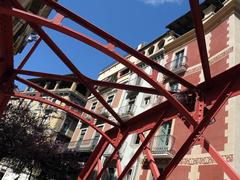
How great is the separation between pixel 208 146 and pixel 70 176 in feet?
75.3

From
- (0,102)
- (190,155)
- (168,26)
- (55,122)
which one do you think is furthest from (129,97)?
(0,102)

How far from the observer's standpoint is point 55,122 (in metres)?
39.2

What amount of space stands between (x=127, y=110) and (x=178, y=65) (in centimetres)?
646

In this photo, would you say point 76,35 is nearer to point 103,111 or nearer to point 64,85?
point 103,111

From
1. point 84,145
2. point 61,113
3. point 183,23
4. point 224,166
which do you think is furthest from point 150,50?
point 224,166

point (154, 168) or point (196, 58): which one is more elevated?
point (196, 58)

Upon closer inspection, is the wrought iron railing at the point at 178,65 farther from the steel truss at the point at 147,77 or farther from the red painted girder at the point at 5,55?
the red painted girder at the point at 5,55

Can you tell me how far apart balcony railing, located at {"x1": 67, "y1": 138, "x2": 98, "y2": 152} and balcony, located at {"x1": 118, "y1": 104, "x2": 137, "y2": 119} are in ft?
12.4

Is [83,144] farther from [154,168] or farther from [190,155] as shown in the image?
[154,168]

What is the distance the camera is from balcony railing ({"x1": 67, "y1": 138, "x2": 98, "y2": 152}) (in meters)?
26.5

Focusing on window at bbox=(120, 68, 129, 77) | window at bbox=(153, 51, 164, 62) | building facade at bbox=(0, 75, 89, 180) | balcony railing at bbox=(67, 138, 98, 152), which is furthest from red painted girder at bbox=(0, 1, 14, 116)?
building facade at bbox=(0, 75, 89, 180)

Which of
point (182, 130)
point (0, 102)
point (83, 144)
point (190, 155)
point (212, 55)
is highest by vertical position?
point (212, 55)

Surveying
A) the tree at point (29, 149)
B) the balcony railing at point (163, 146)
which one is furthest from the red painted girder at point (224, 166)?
the tree at point (29, 149)

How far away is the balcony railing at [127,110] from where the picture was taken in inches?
958
